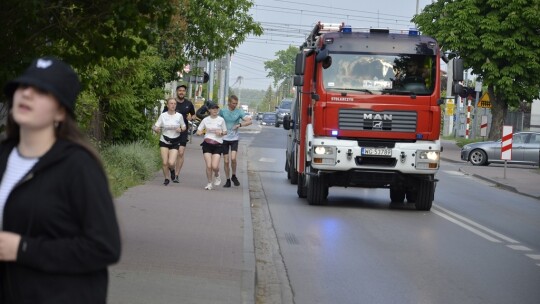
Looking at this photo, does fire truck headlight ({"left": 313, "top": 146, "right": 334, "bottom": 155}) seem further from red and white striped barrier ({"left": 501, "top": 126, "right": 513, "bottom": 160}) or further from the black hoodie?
the black hoodie

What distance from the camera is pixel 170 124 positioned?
65.1ft

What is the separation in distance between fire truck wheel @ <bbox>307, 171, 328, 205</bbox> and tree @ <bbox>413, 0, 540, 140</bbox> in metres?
32.9

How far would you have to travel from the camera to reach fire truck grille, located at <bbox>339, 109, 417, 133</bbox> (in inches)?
695

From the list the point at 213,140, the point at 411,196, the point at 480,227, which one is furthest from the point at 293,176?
the point at 480,227

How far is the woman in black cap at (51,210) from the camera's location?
3.62 meters

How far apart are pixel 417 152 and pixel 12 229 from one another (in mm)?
14361

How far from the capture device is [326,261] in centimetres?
1190

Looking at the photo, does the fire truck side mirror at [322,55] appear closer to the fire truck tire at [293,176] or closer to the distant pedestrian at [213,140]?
the distant pedestrian at [213,140]

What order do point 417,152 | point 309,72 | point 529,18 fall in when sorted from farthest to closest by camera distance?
point 529,18, point 309,72, point 417,152

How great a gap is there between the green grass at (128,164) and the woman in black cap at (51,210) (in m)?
14.2

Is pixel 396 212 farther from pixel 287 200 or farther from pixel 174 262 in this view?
pixel 174 262

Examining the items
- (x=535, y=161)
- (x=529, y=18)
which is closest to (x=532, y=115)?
(x=529, y=18)

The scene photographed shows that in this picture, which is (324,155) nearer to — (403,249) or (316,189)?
(316,189)

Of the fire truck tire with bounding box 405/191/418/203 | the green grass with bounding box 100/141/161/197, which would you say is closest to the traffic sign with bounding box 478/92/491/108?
the green grass with bounding box 100/141/161/197
